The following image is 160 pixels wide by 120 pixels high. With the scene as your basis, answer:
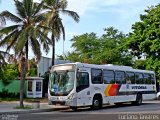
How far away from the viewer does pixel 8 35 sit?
88.9 ft

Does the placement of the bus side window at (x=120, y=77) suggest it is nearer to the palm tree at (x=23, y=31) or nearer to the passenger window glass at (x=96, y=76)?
the passenger window glass at (x=96, y=76)

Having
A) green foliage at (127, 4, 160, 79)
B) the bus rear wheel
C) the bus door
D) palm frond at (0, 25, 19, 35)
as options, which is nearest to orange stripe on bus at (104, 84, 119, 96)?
the bus door

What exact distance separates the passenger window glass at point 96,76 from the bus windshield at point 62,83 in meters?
2.09

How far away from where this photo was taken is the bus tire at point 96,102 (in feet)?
85.8

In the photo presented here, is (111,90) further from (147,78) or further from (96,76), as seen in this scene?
(147,78)

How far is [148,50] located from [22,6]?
23.8 metres

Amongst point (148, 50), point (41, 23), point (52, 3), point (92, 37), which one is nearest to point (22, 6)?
point (41, 23)

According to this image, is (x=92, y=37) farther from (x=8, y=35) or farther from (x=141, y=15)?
(x=8, y=35)

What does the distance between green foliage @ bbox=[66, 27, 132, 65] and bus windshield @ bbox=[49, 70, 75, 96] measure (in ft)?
102

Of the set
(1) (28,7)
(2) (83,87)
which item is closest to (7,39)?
(1) (28,7)

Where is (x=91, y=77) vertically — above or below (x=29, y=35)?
below

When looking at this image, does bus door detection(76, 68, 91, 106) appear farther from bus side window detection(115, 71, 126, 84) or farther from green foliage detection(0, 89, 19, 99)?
green foliage detection(0, 89, 19, 99)

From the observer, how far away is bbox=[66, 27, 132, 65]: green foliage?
58.9m

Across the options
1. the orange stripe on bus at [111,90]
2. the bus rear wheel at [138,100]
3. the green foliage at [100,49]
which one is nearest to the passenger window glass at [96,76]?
the orange stripe on bus at [111,90]
